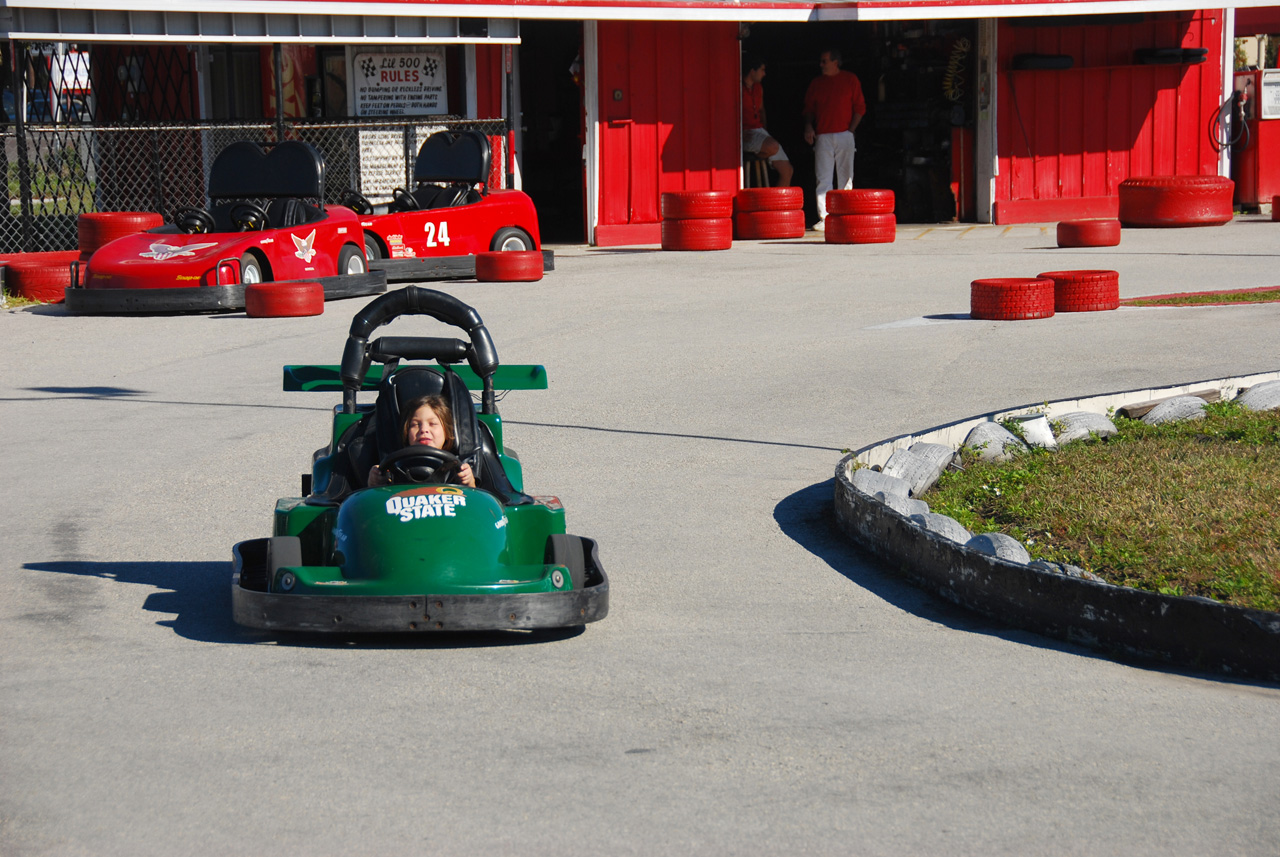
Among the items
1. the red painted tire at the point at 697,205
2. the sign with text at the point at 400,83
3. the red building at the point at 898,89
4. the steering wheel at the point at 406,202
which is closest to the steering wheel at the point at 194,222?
the steering wheel at the point at 406,202

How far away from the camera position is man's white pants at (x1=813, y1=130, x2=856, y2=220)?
20.6 metres

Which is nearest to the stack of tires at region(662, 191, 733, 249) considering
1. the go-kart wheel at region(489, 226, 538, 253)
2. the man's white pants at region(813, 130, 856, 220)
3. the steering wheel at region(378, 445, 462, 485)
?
the man's white pants at region(813, 130, 856, 220)

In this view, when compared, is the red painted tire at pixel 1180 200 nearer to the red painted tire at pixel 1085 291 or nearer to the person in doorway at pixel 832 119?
the person in doorway at pixel 832 119

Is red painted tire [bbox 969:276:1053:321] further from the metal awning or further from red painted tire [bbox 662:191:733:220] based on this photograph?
the metal awning

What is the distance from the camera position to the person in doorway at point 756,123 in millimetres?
20312

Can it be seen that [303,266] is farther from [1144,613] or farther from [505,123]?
[1144,613]

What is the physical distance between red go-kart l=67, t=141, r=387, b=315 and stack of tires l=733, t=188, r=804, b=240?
674 cm

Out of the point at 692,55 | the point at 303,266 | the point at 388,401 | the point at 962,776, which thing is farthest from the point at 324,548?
the point at 692,55

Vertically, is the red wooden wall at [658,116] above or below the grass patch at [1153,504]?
above

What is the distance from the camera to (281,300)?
12906mm

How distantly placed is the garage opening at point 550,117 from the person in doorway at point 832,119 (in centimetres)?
452

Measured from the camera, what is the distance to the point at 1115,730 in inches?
159

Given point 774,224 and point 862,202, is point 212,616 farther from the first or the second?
point 774,224

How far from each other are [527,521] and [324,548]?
26.2 inches
